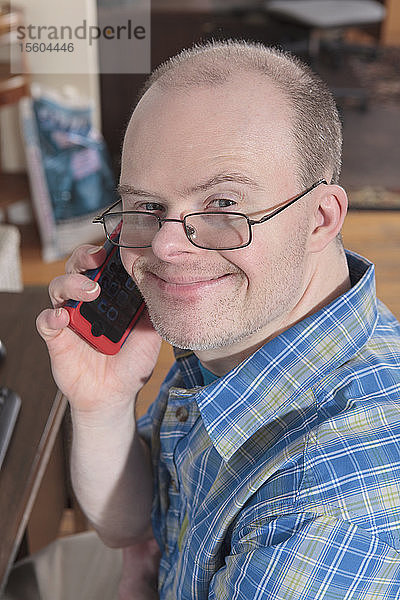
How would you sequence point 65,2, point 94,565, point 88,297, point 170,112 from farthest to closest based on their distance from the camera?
point 65,2
point 94,565
point 88,297
point 170,112

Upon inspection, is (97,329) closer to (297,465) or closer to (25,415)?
(25,415)

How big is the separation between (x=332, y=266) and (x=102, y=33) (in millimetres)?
2006

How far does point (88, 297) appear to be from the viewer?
3.10 feet

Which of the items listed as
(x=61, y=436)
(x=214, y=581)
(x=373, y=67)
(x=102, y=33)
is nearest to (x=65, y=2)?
(x=102, y=33)

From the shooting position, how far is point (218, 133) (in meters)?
0.77

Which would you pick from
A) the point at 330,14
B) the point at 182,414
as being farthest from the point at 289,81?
the point at 330,14

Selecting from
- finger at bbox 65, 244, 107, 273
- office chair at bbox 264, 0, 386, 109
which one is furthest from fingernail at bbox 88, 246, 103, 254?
office chair at bbox 264, 0, 386, 109

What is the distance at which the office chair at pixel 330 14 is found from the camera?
426cm

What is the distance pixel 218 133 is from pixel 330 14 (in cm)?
393

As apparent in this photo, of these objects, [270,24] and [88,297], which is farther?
[270,24]

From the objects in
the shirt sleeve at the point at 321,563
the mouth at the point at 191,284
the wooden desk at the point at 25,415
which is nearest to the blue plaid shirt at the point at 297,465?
the shirt sleeve at the point at 321,563

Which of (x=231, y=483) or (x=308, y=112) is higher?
(x=308, y=112)

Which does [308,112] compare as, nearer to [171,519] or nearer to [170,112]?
[170,112]

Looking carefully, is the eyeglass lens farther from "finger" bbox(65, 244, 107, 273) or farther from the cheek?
"finger" bbox(65, 244, 107, 273)
